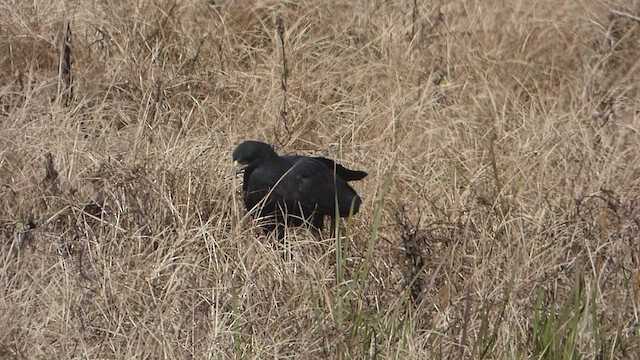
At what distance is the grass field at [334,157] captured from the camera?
4.11 metres

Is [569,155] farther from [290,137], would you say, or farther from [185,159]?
[185,159]

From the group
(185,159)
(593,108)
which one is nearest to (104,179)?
→ (185,159)

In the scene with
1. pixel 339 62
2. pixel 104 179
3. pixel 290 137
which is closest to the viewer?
pixel 104 179

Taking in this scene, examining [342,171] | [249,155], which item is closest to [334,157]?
[342,171]

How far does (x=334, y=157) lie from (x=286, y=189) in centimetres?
→ 82

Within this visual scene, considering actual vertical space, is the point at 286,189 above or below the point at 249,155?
below

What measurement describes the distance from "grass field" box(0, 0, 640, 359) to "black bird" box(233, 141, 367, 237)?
78mm

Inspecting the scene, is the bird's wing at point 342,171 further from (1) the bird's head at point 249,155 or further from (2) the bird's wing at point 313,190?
(1) the bird's head at point 249,155

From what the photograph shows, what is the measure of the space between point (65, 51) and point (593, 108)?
8.39 feet

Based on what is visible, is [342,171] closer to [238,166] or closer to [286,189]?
[286,189]

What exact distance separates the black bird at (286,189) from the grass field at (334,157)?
78mm

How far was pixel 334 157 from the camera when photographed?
234 inches

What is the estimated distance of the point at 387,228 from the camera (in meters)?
5.17

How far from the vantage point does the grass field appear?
411 centimetres
